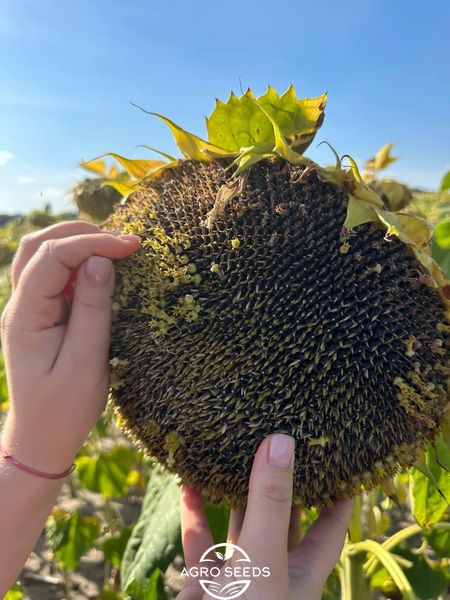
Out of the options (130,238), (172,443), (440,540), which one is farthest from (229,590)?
(440,540)

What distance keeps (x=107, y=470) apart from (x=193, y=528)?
3.95 feet

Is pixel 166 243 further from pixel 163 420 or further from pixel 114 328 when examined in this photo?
pixel 163 420

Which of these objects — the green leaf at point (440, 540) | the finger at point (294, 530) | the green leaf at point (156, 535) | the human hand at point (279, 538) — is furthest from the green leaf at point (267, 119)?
the green leaf at point (440, 540)

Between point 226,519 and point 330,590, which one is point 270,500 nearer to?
point 226,519

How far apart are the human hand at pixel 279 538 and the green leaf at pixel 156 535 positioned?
1.30ft

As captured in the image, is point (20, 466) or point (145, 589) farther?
point (145, 589)

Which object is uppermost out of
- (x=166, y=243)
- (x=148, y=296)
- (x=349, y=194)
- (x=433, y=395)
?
(x=349, y=194)

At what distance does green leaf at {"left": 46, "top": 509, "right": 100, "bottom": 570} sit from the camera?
2505mm

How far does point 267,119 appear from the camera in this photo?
1.13 meters

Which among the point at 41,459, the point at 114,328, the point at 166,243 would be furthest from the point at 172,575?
the point at 166,243

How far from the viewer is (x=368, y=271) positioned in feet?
3.36

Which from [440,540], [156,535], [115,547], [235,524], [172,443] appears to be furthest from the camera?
[115,547]

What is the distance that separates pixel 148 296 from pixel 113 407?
0.28 m

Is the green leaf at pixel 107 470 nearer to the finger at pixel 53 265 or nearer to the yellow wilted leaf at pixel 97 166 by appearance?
the yellow wilted leaf at pixel 97 166
